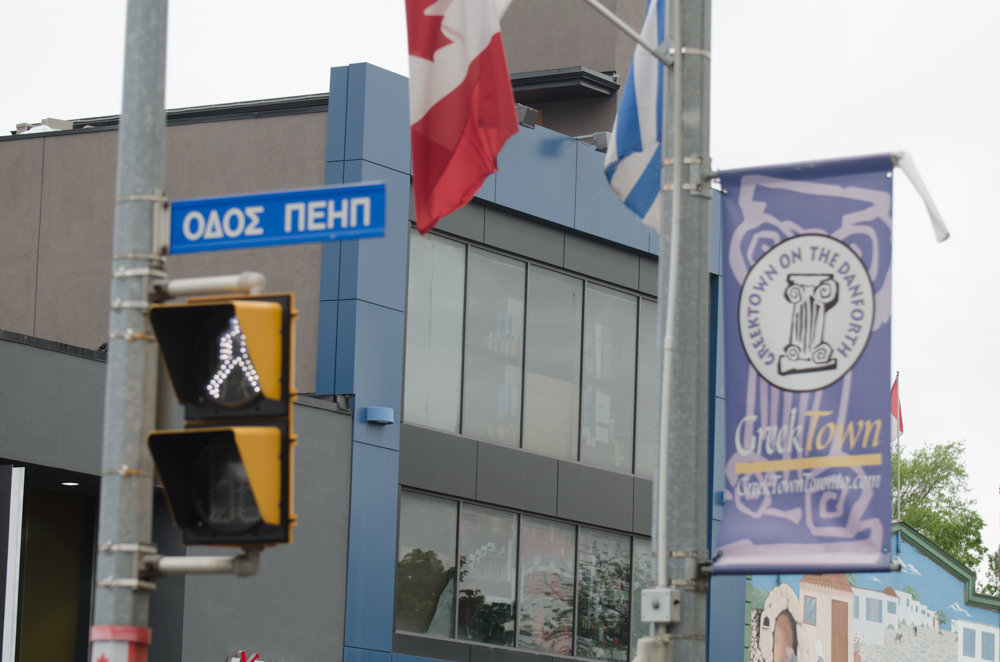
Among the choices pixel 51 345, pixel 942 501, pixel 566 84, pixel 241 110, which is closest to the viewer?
pixel 51 345

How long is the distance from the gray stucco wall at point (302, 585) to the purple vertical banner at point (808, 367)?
33.2 feet

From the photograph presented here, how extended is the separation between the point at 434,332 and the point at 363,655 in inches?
182

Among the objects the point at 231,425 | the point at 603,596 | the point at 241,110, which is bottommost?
the point at 603,596

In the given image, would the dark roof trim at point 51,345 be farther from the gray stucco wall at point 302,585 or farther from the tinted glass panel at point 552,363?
the tinted glass panel at point 552,363

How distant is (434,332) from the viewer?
19719 millimetres

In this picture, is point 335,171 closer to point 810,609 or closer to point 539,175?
point 539,175

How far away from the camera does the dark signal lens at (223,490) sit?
16.9ft

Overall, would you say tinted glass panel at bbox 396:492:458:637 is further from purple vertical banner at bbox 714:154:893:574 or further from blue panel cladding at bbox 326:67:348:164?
purple vertical banner at bbox 714:154:893:574

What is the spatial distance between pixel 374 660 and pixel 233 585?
238 centimetres

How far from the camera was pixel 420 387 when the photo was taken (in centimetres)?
1945

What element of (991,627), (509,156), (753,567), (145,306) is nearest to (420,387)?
Answer: (509,156)

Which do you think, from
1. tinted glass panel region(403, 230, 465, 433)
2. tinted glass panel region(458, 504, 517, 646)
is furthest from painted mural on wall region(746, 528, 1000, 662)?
tinted glass panel region(403, 230, 465, 433)

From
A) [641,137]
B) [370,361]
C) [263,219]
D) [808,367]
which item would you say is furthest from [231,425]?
[370,361]

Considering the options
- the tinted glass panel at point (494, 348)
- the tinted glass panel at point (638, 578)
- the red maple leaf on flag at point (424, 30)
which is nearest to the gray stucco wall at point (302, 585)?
the tinted glass panel at point (494, 348)
